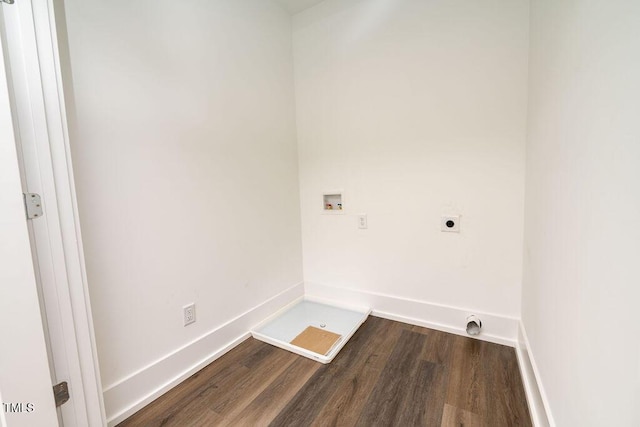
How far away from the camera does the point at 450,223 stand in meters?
1.69

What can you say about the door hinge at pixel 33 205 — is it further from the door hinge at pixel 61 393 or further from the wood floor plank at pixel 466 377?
the wood floor plank at pixel 466 377

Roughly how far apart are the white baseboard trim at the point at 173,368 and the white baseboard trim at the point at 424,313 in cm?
64

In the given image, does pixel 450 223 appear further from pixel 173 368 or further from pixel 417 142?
pixel 173 368

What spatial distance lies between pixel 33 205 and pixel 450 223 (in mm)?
2053

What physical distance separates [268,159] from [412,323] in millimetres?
1649

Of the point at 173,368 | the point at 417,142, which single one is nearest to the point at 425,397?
the point at 173,368

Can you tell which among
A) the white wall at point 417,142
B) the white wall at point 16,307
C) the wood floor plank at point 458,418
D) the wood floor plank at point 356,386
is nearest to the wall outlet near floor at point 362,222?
the white wall at point 417,142

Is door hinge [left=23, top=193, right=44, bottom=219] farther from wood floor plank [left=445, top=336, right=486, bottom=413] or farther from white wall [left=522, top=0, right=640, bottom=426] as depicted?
wood floor plank [left=445, top=336, right=486, bottom=413]

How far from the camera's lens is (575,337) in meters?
0.74

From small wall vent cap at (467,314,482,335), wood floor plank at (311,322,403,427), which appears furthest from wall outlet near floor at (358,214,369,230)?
small wall vent cap at (467,314,482,335)

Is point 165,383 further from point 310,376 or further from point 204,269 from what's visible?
point 310,376

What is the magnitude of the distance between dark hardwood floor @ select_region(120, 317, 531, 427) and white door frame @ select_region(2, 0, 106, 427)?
0.37 meters

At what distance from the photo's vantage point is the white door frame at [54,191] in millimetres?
852

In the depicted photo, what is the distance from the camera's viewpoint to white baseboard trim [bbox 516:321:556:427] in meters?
0.98
